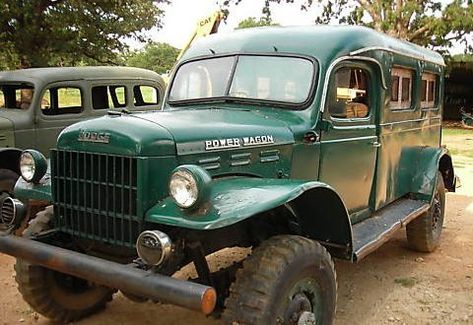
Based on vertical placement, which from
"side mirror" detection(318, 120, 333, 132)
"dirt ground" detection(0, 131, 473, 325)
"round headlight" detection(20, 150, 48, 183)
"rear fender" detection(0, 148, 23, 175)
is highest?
"side mirror" detection(318, 120, 333, 132)

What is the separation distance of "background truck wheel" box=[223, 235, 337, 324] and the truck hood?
2.22 feet

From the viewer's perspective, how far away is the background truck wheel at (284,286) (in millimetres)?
2816

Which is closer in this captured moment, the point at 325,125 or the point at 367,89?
the point at 325,125

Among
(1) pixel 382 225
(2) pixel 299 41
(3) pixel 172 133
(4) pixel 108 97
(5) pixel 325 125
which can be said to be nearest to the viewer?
(3) pixel 172 133

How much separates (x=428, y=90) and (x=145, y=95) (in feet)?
12.6

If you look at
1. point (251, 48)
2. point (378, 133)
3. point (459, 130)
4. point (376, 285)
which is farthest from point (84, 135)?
point (459, 130)

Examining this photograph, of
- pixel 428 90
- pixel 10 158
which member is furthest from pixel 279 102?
pixel 10 158

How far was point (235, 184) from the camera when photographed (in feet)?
10.2

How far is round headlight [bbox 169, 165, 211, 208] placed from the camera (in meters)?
2.68

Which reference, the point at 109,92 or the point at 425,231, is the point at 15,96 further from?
the point at 425,231

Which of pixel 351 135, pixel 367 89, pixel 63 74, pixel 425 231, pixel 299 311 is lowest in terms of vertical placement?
pixel 425 231

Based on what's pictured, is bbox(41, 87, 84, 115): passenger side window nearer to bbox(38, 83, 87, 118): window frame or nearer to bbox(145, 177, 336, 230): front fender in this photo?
bbox(38, 83, 87, 118): window frame

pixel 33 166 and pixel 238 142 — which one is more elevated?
pixel 238 142

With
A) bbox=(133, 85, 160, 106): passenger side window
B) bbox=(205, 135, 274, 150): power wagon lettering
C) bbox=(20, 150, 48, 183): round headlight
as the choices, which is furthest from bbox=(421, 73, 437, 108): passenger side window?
bbox=(20, 150, 48, 183): round headlight
